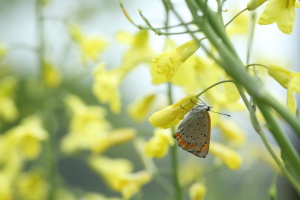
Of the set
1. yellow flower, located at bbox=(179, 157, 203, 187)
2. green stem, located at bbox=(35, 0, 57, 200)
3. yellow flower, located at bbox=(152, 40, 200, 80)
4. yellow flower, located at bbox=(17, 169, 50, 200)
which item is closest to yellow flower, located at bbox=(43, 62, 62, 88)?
green stem, located at bbox=(35, 0, 57, 200)

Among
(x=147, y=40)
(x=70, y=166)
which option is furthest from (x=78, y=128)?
(x=70, y=166)

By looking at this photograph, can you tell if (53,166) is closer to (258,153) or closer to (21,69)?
(258,153)

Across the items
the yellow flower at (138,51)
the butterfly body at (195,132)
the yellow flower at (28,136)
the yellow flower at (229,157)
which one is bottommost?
the yellow flower at (28,136)

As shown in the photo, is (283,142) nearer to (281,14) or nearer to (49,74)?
(281,14)

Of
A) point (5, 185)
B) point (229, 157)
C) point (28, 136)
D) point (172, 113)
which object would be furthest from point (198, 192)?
point (5, 185)

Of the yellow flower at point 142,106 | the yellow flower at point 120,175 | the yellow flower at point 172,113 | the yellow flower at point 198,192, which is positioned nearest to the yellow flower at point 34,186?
the yellow flower at point 120,175

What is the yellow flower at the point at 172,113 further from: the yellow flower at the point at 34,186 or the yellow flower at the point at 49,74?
the yellow flower at the point at 34,186
